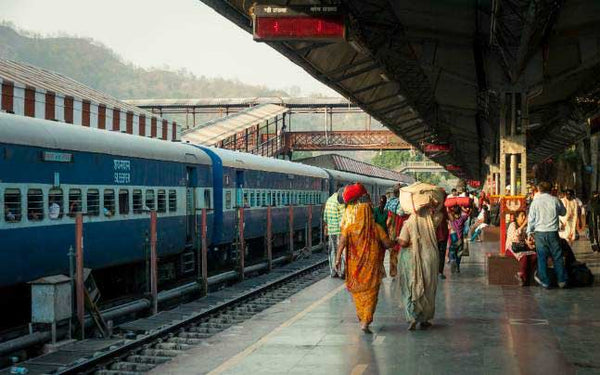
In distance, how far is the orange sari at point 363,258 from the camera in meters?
10.5

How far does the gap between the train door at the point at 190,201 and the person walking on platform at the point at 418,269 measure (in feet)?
30.8

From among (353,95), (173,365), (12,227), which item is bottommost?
(173,365)

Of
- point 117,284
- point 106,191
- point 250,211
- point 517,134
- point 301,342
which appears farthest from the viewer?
point 250,211

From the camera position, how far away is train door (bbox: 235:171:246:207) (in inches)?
920

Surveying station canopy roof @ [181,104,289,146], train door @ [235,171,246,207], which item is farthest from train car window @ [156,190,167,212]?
station canopy roof @ [181,104,289,146]

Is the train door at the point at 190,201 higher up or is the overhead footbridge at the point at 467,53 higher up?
the overhead footbridge at the point at 467,53

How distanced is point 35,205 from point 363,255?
5078 mm

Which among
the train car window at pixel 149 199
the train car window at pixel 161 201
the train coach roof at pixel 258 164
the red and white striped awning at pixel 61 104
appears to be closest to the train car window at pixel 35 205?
the train car window at pixel 149 199

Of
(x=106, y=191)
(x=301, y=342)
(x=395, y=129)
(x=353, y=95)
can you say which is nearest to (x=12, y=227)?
(x=106, y=191)

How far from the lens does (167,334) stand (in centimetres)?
1259

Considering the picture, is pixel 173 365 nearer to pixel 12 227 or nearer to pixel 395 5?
pixel 12 227

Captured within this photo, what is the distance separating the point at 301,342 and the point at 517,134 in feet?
35.8

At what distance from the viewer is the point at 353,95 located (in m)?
25.6

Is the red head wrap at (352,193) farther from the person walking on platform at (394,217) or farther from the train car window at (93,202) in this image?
the person walking on platform at (394,217)
